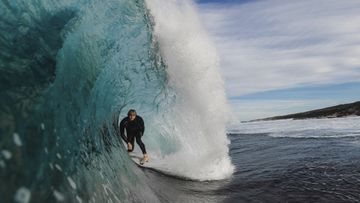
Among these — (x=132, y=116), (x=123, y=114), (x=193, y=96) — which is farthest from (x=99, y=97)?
(x=123, y=114)

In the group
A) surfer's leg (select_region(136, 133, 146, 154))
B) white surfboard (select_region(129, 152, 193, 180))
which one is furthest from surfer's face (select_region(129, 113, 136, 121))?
white surfboard (select_region(129, 152, 193, 180))

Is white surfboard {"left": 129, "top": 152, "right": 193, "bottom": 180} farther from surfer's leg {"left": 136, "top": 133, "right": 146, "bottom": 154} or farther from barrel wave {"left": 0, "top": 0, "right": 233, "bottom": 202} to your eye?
surfer's leg {"left": 136, "top": 133, "right": 146, "bottom": 154}

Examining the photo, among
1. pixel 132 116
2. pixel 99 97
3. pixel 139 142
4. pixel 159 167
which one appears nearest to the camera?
pixel 99 97

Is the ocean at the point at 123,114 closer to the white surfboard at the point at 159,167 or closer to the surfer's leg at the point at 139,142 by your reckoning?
the white surfboard at the point at 159,167

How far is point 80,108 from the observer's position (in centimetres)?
732

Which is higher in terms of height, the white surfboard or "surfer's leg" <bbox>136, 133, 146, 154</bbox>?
"surfer's leg" <bbox>136, 133, 146, 154</bbox>

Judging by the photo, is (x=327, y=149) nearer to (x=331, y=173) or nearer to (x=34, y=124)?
(x=331, y=173)

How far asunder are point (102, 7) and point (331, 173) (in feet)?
24.0

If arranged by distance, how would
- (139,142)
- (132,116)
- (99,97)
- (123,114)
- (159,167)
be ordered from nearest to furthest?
(99,97)
(132,116)
(139,142)
(159,167)
(123,114)

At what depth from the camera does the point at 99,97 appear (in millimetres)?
9555

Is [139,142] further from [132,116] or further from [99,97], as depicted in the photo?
[99,97]

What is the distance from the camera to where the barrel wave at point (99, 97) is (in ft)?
16.5

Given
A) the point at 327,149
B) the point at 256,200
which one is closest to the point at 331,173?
the point at 256,200

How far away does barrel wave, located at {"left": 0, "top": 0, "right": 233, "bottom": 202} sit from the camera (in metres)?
5.02
